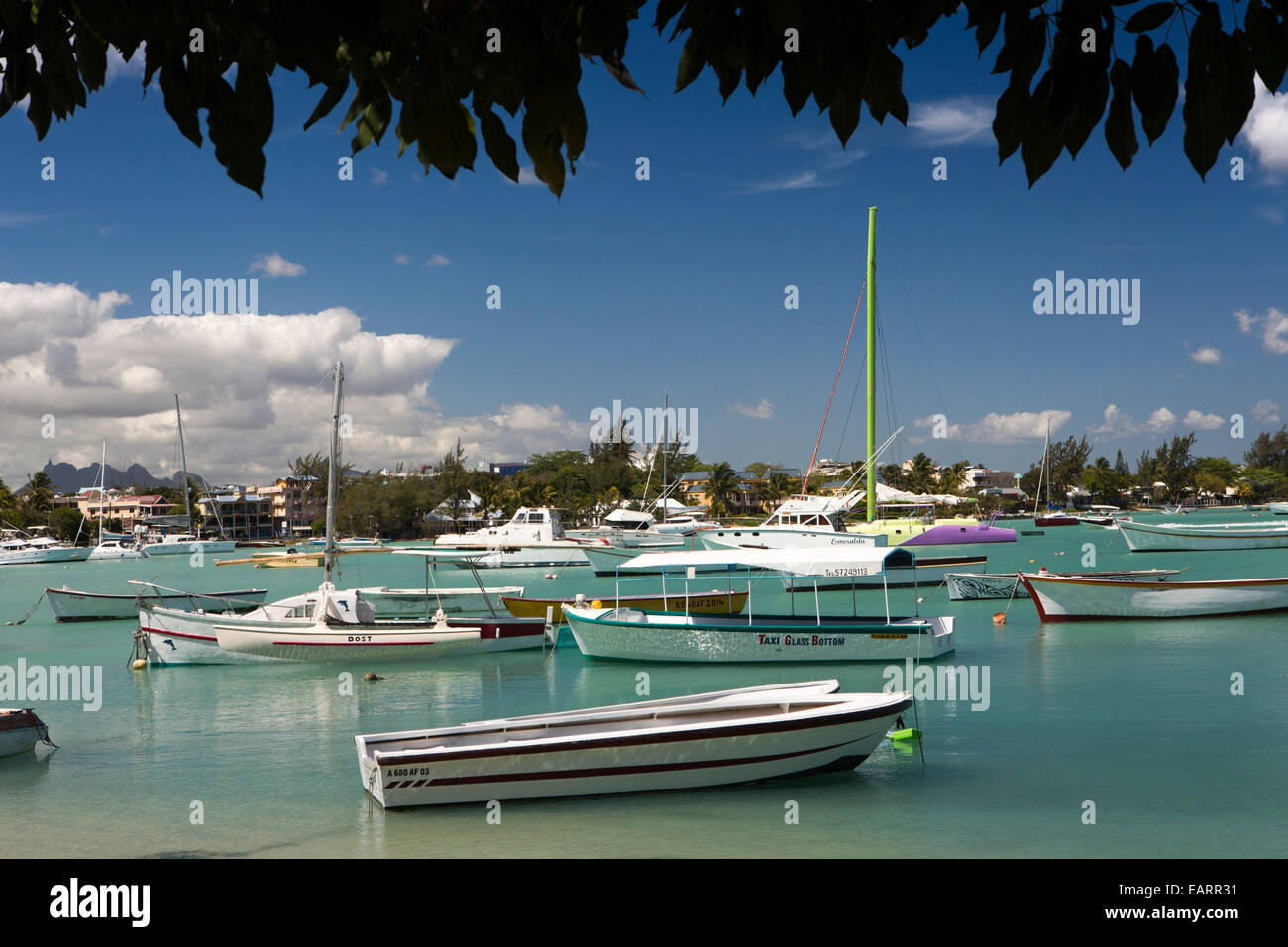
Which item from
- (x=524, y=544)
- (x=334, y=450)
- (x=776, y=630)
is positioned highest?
(x=334, y=450)

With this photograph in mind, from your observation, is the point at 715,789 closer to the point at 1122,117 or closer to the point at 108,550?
the point at 1122,117

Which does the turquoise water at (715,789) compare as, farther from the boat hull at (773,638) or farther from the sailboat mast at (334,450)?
the sailboat mast at (334,450)

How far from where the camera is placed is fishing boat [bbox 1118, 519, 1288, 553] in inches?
2095

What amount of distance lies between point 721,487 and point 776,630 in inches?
4040

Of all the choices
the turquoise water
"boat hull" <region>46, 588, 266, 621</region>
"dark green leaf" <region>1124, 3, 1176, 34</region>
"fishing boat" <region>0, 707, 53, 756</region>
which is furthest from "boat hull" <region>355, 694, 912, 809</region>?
"boat hull" <region>46, 588, 266, 621</region>

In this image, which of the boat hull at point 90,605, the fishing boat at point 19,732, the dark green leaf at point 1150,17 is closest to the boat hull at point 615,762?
the fishing boat at point 19,732

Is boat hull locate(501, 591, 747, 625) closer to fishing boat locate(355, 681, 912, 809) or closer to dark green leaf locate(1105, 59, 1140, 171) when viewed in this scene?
fishing boat locate(355, 681, 912, 809)

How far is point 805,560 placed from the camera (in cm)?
2127

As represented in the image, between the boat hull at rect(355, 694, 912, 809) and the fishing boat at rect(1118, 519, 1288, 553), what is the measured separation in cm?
4911

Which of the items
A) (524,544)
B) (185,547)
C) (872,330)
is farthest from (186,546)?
(872,330)

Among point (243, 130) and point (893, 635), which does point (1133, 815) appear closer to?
point (893, 635)

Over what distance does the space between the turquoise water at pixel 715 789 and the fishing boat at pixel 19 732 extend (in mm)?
268

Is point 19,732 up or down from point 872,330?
down

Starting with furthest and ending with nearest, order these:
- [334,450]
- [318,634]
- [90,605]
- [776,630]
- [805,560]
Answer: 1. [90,605]
2. [334,450]
3. [318,634]
4. [805,560]
5. [776,630]
